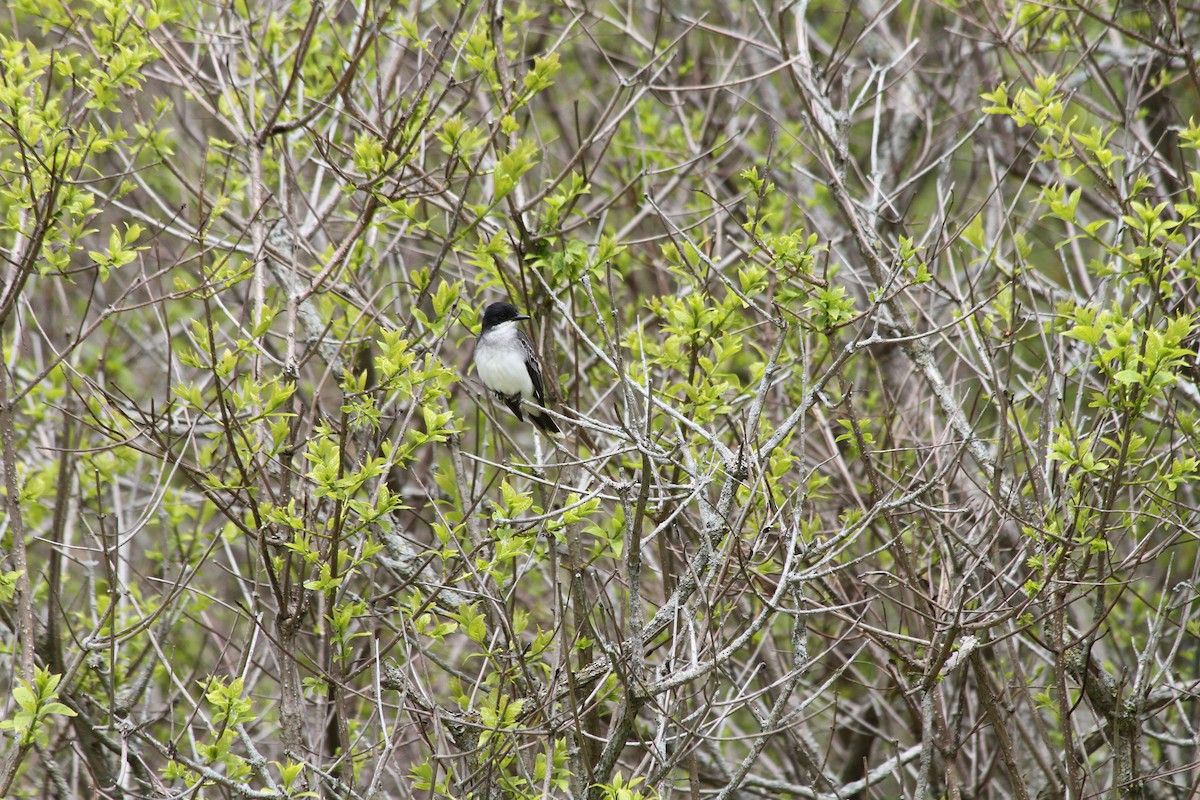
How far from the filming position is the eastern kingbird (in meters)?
6.30

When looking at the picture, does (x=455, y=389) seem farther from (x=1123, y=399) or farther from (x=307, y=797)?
(x=1123, y=399)

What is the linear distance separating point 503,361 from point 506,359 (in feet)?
0.08

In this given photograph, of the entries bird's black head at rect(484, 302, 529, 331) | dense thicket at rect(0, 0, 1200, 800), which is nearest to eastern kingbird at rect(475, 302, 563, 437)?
bird's black head at rect(484, 302, 529, 331)

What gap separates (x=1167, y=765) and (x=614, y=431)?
3.74 m

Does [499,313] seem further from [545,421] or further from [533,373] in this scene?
[545,421]

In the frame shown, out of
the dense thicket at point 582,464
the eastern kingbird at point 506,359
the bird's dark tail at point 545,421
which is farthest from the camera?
the eastern kingbird at point 506,359

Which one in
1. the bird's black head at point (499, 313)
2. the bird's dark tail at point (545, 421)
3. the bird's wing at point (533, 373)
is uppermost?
the bird's black head at point (499, 313)

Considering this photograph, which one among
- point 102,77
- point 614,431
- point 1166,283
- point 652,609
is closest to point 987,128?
point 1166,283

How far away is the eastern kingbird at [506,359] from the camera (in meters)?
6.30

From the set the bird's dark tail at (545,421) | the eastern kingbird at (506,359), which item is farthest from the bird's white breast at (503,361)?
the bird's dark tail at (545,421)

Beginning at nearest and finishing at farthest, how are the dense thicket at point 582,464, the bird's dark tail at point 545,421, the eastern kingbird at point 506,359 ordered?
the dense thicket at point 582,464, the bird's dark tail at point 545,421, the eastern kingbird at point 506,359

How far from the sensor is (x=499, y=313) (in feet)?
20.8

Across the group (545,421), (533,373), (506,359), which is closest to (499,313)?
(506,359)

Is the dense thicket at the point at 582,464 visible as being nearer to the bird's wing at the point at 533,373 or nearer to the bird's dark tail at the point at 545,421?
the bird's wing at the point at 533,373
